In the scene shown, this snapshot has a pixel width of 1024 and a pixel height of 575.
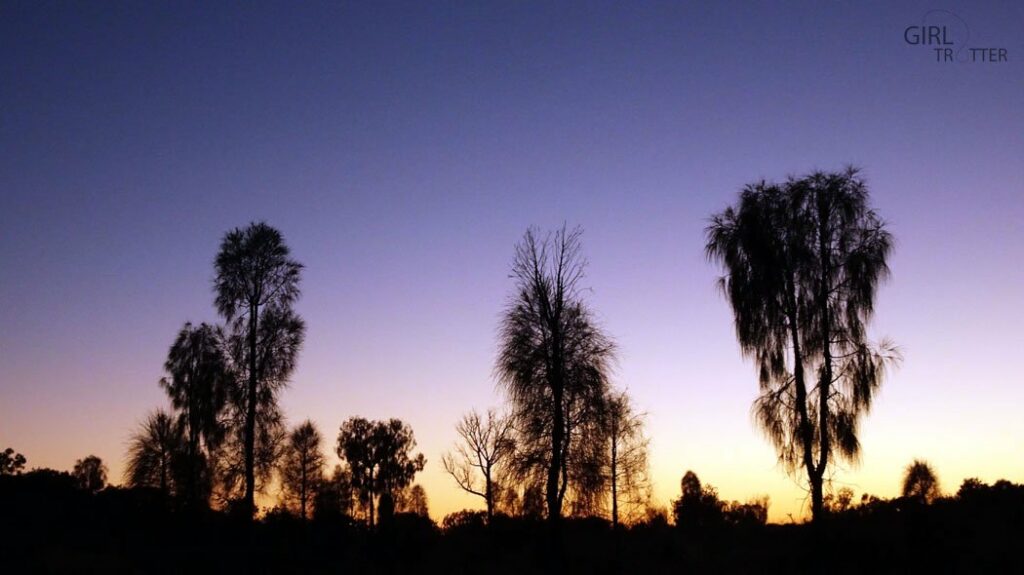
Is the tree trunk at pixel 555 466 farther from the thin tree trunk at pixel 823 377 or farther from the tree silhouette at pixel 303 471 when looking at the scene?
the tree silhouette at pixel 303 471

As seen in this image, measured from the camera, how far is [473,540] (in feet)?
104

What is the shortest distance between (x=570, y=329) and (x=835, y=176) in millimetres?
9348

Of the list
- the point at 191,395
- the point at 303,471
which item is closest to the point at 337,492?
the point at 303,471

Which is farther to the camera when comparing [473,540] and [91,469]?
[91,469]

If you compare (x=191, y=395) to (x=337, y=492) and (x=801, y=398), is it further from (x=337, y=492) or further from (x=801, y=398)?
(x=801, y=398)

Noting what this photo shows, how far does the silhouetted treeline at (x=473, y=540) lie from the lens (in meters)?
21.2

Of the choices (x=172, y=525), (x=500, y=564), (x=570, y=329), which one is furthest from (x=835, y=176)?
(x=172, y=525)

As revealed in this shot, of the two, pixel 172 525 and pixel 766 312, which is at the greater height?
pixel 766 312

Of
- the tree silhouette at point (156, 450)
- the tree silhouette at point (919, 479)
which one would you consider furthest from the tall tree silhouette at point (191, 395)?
the tree silhouette at point (919, 479)

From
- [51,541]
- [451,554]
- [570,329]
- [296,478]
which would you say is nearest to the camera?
[51,541]

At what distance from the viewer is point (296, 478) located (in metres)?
54.4

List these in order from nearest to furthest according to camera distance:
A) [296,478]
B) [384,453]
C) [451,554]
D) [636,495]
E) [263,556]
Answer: [263,556], [451,554], [636,495], [296,478], [384,453]

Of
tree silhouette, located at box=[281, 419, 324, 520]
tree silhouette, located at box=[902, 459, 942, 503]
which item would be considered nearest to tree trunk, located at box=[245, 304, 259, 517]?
tree silhouette, located at box=[281, 419, 324, 520]

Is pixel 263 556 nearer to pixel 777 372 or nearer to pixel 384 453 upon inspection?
pixel 777 372
